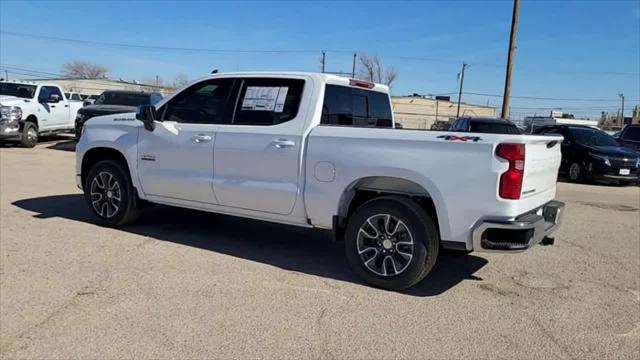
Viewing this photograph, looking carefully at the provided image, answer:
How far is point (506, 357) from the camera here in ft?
12.0

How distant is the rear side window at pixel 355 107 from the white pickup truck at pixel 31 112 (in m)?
13.7

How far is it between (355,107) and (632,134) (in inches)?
594

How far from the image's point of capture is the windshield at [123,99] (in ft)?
53.1

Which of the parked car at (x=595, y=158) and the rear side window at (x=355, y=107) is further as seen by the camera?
the parked car at (x=595, y=158)

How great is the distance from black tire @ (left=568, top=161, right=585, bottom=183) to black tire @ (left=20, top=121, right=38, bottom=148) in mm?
16157

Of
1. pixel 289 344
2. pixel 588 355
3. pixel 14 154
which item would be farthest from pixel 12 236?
pixel 14 154

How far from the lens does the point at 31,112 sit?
17266mm

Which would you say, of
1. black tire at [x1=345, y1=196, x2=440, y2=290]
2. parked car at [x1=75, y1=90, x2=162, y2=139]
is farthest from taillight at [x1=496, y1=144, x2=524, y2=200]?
parked car at [x1=75, y1=90, x2=162, y2=139]

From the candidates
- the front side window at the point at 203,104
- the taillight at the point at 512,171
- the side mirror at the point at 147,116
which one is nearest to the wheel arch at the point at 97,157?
the side mirror at the point at 147,116

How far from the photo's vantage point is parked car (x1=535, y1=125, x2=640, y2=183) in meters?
14.4

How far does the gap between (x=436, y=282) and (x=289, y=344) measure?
1.99 meters

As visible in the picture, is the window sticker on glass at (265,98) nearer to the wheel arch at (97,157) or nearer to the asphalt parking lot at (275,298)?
the asphalt parking lot at (275,298)

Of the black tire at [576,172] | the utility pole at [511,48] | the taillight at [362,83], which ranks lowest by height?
the black tire at [576,172]

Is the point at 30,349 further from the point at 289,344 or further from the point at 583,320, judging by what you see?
the point at 583,320
